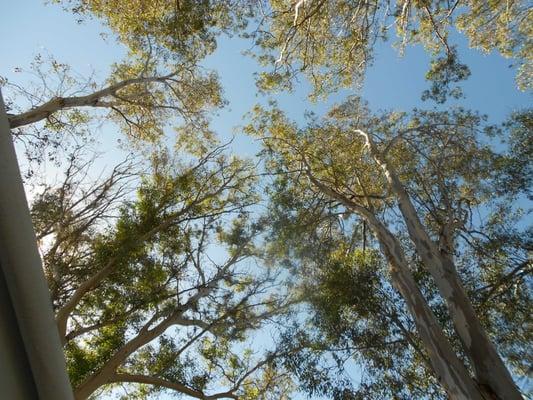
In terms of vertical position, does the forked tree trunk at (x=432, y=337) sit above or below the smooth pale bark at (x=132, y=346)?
below

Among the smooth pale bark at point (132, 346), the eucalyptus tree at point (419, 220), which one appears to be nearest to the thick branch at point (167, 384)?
the smooth pale bark at point (132, 346)

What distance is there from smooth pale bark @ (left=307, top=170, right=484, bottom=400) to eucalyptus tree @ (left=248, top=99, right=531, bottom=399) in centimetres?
2

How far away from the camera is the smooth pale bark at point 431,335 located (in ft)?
16.2

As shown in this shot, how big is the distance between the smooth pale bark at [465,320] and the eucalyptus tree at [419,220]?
0.06ft

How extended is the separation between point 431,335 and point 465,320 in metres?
0.51

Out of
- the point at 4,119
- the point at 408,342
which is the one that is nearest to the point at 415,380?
the point at 408,342

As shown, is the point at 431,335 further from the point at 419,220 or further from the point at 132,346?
the point at 132,346

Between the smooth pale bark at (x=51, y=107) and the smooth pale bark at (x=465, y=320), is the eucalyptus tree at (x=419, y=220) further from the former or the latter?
the smooth pale bark at (x=51, y=107)

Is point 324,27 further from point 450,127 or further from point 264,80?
point 450,127

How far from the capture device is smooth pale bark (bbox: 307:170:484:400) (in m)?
4.94

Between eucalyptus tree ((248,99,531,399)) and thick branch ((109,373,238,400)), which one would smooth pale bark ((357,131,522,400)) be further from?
thick branch ((109,373,238,400))

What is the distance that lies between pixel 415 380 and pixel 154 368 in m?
5.59

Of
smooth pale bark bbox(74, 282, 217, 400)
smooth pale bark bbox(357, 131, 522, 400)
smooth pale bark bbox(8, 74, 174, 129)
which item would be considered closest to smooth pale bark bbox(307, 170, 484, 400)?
smooth pale bark bbox(357, 131, 522, 400)

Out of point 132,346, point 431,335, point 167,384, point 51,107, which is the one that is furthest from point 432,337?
point 51,107
